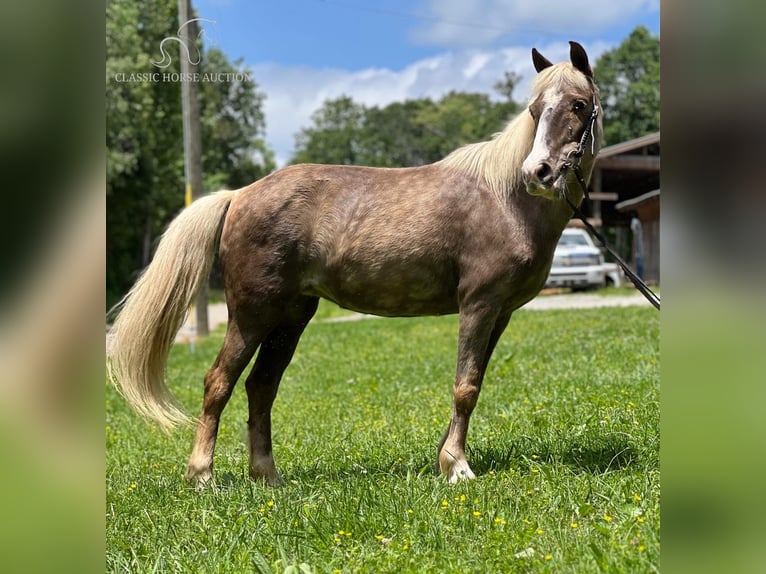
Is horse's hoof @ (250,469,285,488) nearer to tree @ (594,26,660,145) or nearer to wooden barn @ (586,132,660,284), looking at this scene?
wooden barn @ (586,132,660,284)

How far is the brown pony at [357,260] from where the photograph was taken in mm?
4059

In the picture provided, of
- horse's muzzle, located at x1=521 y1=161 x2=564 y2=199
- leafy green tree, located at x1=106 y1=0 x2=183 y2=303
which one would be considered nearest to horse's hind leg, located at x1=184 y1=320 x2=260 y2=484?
horse's muzzle, located at x1=521 y1=161 x2=564 y2=199

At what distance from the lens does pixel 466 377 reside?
4105mm

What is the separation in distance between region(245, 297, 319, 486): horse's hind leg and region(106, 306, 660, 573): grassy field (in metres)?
0.19

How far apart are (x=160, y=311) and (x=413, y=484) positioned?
1815 mm

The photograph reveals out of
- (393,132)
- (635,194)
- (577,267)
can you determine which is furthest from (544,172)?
(393,132)

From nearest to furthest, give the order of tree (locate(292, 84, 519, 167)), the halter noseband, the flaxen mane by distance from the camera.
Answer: the halter noseband → the flaxen mane → tree (locate(292, 84, 519, 167))

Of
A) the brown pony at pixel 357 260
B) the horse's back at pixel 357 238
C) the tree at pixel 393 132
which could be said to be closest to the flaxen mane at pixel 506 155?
the brown pony at pixel 357 260

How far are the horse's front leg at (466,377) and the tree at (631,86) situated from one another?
47.0 meters

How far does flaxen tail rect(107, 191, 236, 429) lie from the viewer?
4105mm

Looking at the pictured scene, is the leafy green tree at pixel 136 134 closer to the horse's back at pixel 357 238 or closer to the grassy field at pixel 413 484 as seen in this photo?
the grassy field at pixel 413 484
